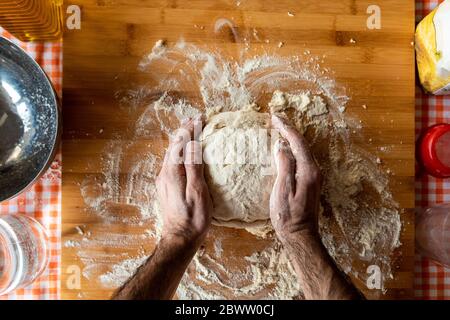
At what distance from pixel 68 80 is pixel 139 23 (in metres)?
0.27

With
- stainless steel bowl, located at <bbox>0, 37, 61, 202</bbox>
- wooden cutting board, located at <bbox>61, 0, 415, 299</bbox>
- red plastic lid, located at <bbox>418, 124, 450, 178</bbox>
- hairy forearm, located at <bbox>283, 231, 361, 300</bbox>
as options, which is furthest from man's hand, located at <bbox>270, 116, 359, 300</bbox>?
stainless steel bowl, located at <bbox>0, 37, 61, 202</bbox>

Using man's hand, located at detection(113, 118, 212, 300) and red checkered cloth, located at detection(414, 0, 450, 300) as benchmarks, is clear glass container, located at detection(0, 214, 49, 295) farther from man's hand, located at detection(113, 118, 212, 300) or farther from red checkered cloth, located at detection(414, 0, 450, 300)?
red checkered cloth, located at detection(414, 0, 450, 300)

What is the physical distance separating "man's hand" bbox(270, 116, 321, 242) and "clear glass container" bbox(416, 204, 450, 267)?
37 cm

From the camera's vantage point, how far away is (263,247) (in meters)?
1.33

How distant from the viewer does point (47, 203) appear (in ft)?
4.35

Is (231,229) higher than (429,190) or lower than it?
lower

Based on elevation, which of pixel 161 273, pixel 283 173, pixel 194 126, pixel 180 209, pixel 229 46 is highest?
pixel 229 46

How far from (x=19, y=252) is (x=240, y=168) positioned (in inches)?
25.5

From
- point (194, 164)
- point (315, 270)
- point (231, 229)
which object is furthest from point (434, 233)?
point (194, 164)

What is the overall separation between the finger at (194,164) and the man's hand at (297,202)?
0.21m

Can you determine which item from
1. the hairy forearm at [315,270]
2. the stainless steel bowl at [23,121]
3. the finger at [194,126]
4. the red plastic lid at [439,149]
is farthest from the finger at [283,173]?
the stainless steel bowl at [23,121]

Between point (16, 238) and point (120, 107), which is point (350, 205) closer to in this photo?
point (120, 107)

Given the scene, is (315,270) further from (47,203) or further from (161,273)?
(47,203)
